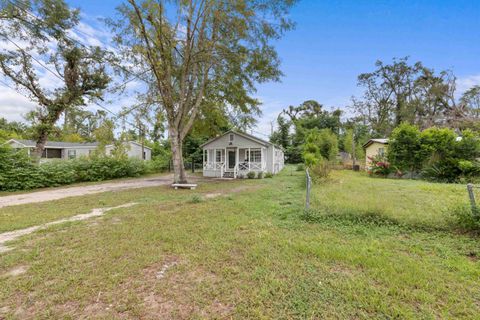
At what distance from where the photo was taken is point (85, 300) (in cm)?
224

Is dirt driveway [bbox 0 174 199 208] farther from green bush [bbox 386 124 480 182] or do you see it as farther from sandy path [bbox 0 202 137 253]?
green bush [bbox 386 124 480 182]

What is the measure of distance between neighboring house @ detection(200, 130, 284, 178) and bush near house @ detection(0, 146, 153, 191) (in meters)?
6.49

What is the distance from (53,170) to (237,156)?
37.2 ft

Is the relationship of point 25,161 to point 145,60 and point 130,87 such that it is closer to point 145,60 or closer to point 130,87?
point 130,87

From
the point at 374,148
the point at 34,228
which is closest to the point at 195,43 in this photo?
the point at 34,228

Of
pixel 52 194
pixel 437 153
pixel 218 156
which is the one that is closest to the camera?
pixel 52 194

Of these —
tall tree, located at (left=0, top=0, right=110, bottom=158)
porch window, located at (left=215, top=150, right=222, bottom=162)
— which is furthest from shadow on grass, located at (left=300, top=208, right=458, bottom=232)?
tall tree, located at (left=0, top=0, right=110, bottom=158)

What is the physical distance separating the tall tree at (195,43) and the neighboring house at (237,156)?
5221 mm

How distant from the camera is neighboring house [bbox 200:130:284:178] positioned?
15.9m

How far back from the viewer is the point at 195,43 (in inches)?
426

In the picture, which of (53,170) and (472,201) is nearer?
(472,201)

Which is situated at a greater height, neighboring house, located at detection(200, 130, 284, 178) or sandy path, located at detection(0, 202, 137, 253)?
neighboring house, located at detection(200, 130, 284, 178)

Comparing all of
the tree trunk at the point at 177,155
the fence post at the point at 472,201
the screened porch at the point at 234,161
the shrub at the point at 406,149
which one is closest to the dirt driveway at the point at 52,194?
the tree trunk at the point at 177,155

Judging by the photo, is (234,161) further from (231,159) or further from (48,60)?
(48,60)
